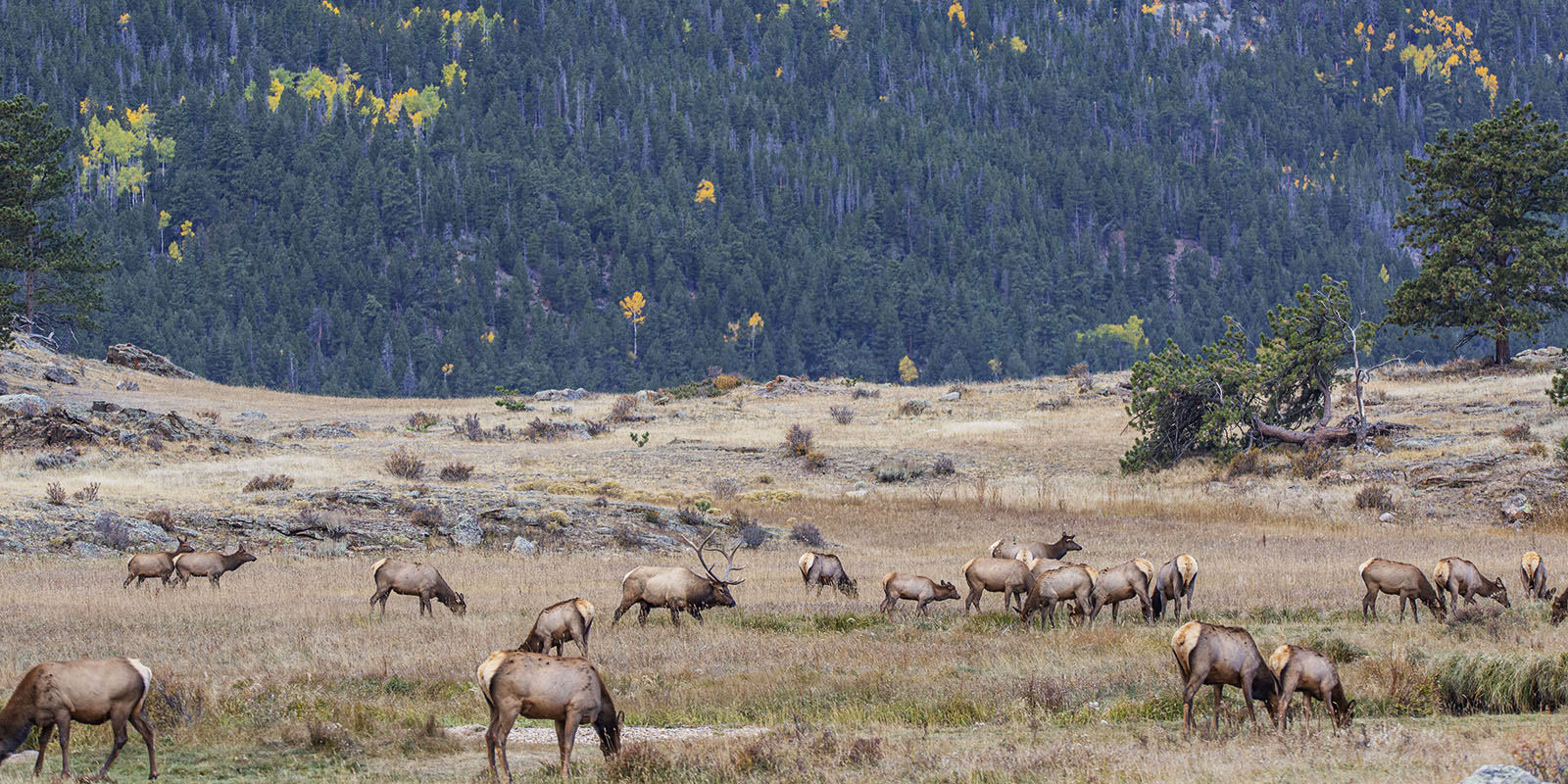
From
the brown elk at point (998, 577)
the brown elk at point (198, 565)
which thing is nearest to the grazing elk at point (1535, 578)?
the brown elk at point (998, 577)

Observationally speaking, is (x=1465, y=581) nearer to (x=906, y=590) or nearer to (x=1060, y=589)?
(x=1060, y=589)

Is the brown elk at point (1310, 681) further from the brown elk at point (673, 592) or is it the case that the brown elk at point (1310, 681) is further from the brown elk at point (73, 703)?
the brown elk at point (73, 703)

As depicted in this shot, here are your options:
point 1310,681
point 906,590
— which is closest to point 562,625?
point 906,590

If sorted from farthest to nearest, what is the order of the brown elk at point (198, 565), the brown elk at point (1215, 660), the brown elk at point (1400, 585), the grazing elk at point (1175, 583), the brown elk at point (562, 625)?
the brown elk at point (198, 565), the grazing elk at point (1175, 583), the brown elk at point (1400, 585), the brown elk at point (562, 625), the brown elk at point (1215, 660)

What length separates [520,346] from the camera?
161m

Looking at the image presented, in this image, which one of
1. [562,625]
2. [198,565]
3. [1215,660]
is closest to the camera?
[1215,660]

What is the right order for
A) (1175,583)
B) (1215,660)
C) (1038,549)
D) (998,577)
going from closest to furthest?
1. (1215,660)
2. (1175,583)
3. (998,577)
4. (1038,549)

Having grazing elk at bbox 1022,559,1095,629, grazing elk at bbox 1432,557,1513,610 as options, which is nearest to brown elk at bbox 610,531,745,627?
grazing elk at bbox 1022,559,1095,629

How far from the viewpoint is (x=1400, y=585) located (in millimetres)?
18875

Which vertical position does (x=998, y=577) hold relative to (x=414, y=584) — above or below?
below

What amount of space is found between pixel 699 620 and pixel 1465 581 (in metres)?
10.8

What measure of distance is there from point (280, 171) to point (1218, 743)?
7494 inches

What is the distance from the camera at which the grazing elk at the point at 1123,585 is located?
18.7 meters

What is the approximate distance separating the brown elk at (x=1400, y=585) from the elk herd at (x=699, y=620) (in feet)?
0.06
